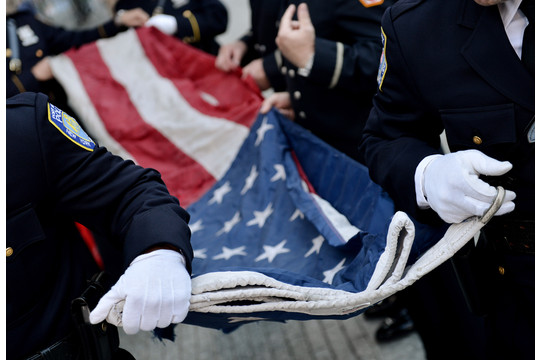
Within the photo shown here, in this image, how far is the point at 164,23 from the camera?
8.87 ft

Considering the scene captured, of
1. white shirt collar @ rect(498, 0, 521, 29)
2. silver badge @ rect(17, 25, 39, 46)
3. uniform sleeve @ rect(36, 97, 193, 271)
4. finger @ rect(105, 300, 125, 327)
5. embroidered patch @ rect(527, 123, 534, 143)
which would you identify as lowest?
silver badge @ rect(17, 25, 39, 46)

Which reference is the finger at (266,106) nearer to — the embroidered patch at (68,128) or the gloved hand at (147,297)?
the embroidered patch at (68,128)

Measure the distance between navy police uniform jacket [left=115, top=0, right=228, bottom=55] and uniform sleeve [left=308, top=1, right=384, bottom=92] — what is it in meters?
1.29

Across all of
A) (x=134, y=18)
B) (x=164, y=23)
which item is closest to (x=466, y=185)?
(x=164, y=23)

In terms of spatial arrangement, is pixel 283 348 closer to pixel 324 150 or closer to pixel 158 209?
pixel 324 150

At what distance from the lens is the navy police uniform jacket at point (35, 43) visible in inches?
93.9

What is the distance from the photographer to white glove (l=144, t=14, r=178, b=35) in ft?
8.76

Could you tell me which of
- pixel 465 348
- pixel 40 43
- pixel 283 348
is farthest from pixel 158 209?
pixel 40 43

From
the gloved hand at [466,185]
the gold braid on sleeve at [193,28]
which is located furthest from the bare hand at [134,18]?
the gloved hand at [466,185]

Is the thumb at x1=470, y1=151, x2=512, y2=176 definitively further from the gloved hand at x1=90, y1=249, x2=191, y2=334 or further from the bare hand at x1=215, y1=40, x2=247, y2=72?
the bare hand at x1=215, y1=40, x2=247, y2=72

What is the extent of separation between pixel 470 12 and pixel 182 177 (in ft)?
4.28

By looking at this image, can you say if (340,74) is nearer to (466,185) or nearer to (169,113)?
(466,185)

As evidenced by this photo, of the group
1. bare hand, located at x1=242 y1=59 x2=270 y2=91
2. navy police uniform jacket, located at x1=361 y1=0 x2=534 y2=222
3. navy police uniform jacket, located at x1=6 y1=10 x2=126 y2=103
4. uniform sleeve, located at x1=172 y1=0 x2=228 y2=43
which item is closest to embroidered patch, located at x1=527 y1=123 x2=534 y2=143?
navy police uniform jacket, located at x1=361 y1=0 x2=534 y2=222

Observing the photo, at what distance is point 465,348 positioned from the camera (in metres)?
1.38
